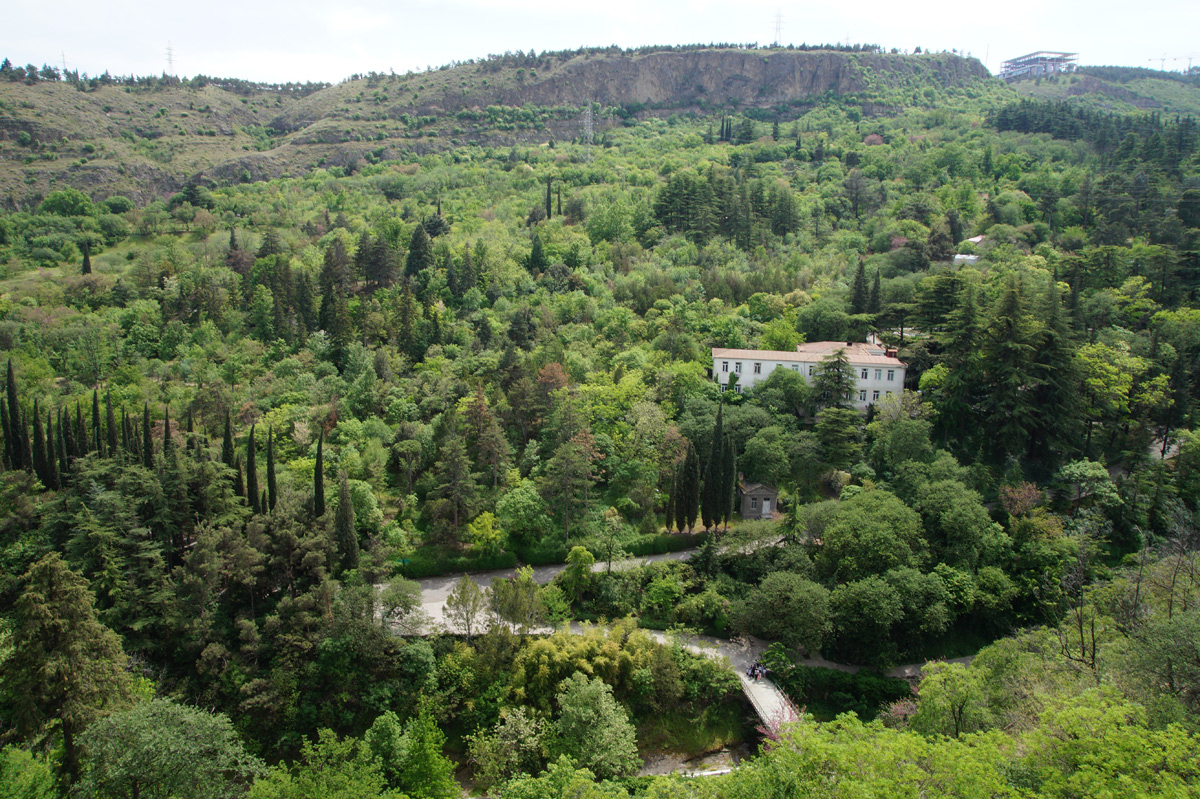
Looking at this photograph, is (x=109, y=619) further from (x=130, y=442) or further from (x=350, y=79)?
(x=350, y=79)

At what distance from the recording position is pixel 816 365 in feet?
161

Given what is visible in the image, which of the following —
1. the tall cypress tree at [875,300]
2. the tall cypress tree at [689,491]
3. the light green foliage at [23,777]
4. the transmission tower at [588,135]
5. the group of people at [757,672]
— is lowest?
the group of people at [757,672]

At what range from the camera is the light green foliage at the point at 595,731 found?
28.7 metres

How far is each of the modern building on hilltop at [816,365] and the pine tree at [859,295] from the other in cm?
469

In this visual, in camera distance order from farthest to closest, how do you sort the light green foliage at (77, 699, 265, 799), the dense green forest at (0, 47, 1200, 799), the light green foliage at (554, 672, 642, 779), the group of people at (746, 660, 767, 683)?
1. the group of people at (746, 660, 767, 683)
2. the light green foliage at (554, 672, 642, 779)
3. the dense green forest at (0, 47, 1200, 799)
4. the light green foliage at (77, 699, 265, 799)

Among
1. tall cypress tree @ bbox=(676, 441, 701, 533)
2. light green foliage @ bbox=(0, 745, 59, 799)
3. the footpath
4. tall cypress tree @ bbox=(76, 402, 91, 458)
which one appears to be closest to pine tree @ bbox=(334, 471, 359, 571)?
the footpath

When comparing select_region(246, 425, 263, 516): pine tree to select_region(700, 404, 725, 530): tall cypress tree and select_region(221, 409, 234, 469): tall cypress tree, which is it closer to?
select_region(221, 409, 234, 469): tall cypress tree

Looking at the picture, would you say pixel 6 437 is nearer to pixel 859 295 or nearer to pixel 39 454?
pixel 39 454

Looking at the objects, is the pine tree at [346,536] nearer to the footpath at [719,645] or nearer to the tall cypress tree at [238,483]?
the footpath at [719,645]

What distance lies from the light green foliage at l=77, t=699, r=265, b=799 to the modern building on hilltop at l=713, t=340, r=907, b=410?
117 feet

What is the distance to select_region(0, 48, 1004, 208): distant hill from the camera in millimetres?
94688

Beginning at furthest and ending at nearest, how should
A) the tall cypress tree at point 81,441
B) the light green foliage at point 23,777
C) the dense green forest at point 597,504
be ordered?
the tall cypress tree at point 81,441
the dense green forest at point 597,504
the light green foliage at point 23,777

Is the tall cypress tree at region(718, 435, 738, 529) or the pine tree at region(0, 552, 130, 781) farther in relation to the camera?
the tall cypress tree at region(718, 435, 738, 529)

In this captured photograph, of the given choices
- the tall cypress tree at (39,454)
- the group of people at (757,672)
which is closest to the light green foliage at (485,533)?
the group of people at (757,672)
